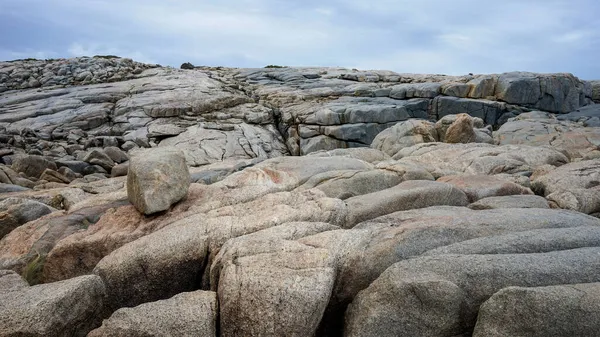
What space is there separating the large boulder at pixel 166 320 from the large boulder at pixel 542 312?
4.85m

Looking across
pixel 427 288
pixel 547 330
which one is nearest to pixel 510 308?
pixel 547 330

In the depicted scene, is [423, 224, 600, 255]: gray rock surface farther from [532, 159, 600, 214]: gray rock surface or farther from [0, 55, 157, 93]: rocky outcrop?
[0, 55, 157, 93]: rocky outcrop

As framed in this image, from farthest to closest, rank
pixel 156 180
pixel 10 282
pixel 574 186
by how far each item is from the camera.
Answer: pixel 574 186
pixel 156 180
pixel 10 282

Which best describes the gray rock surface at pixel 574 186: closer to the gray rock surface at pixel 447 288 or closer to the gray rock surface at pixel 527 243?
the gray rock surface at pixel 527 243

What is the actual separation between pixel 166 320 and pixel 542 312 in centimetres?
645

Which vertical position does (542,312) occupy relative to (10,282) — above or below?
above

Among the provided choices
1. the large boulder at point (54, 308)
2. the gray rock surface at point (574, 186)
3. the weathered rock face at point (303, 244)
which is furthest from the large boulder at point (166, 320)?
the gray rock surface at point (574, 186)

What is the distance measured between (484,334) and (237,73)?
6648 cm

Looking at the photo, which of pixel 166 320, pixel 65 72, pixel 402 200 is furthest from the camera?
pixel 65 72

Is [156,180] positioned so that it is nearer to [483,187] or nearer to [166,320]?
[166,320]

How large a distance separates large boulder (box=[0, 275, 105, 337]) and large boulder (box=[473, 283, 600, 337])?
756 cm

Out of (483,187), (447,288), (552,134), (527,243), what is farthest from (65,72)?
(447,288)

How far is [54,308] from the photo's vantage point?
332 inches

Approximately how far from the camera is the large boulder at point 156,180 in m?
12.8
